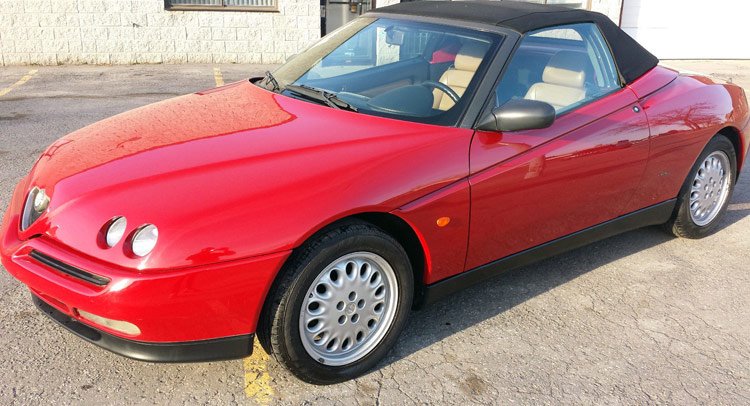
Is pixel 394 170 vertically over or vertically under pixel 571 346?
over

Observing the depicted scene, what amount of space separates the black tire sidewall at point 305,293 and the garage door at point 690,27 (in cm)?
1218

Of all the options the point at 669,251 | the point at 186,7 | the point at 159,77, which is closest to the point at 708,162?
the point at 669,251

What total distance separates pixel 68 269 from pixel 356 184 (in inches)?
44.7

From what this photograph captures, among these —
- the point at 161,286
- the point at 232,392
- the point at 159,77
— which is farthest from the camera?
the point at 159,77

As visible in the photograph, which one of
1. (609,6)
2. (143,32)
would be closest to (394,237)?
(143,32)

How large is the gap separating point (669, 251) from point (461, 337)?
6.36ft

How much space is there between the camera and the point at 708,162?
452cm

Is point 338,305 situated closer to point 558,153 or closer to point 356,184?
point 356,184

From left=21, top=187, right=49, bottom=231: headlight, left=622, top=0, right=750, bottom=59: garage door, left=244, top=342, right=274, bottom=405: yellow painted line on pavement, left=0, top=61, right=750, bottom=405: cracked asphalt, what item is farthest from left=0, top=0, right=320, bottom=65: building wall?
left=244, top=342, right=274, bottom=405: yellow painted line on pavement

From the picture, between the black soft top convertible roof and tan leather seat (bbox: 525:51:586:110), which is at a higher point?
the black soft top convertible roof

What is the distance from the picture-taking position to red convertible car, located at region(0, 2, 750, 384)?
250cm

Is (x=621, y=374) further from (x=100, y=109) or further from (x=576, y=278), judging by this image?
(x=100, y=109)

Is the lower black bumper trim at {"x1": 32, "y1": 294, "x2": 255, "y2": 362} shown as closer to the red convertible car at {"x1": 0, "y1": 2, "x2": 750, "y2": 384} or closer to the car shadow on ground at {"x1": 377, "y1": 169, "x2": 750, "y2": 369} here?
the red convertible car at {"x1": 0, "y1": 2, "x2": 750, "y2": 384}

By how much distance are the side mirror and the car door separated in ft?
0.24
